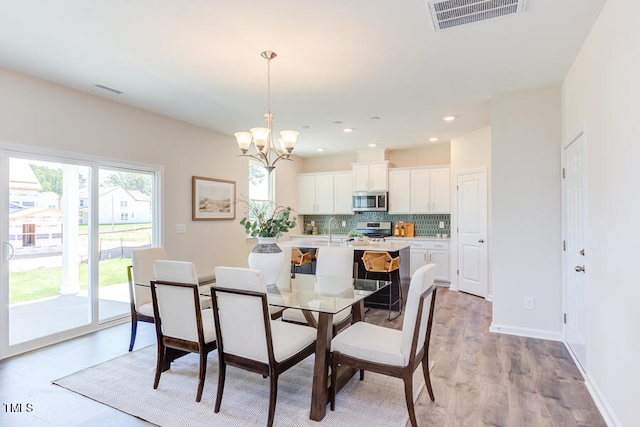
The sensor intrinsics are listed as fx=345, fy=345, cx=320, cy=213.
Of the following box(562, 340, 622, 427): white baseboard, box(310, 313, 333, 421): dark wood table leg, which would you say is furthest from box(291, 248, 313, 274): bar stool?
box(562, 340, 622, 427): white baseboard

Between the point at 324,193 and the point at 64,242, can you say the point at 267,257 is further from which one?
the point at 324,193

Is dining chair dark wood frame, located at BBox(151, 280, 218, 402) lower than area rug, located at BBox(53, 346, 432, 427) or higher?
higher

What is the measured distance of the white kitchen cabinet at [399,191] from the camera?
6.81 m

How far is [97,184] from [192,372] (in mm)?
2471

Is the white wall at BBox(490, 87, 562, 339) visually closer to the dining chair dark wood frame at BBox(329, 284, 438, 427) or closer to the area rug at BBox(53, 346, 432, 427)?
the area rug at BBox(53, 346, 432, 427)

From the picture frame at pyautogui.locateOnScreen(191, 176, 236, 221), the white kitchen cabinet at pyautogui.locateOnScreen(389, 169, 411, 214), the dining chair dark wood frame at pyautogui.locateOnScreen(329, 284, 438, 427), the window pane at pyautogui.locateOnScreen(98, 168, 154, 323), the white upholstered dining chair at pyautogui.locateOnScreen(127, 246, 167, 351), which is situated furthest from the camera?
the white kitchen cabinet at pyautogui.locateOnScreen(389, 169, 411, 214)

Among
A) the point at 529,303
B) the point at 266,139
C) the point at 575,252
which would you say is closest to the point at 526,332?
the point at 529,303

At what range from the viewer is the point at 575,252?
3.13 m

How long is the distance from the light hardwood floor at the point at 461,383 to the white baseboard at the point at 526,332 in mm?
100

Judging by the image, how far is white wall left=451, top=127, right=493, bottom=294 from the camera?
5.36 m

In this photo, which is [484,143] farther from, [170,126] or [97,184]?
[97,184]

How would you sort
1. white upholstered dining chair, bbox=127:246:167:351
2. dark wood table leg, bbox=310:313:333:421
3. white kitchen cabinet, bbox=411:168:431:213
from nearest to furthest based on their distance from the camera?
dark wood table leg, bbox=310:313:333:421
white upholstered dining chair, bbox=127:246:167:351
white kitchen cabinet, bbox=411:168:431:213

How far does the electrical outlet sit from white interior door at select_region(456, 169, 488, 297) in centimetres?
169

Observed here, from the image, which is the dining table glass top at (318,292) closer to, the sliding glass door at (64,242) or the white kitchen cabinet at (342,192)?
the sliding glass door at (64,242)
